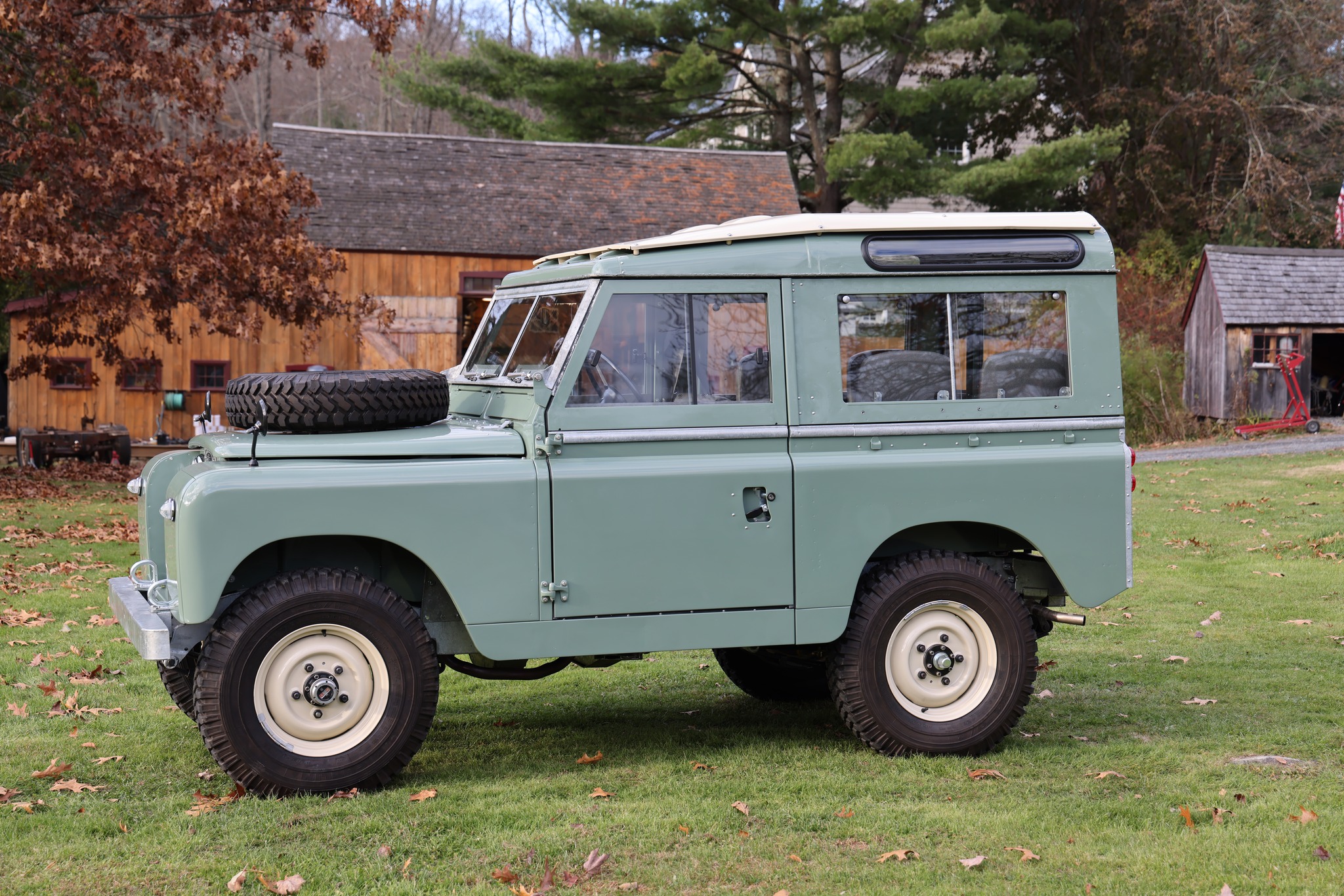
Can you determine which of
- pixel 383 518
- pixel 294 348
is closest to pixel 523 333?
pixel 383 518

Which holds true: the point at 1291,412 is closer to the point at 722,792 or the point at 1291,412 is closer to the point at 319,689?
the point at 722,792

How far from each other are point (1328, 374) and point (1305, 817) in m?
27.5

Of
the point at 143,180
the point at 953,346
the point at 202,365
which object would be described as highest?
the point at 143,180

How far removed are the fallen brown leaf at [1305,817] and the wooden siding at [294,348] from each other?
20.2 meters

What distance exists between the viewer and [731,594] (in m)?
5.96

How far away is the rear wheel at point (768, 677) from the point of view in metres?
7.47

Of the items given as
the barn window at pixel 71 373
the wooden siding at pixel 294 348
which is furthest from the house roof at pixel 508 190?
the barn window at pixel 71 373

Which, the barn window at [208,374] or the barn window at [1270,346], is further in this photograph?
the barn window at [1270,346]

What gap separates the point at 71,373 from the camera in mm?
25344

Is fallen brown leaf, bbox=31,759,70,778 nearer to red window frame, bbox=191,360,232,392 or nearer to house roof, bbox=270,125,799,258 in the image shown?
house roof, bbox=270,125,799,258

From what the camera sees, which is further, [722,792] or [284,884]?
[722,792]

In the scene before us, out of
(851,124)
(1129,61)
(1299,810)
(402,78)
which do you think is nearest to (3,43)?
(402,78)

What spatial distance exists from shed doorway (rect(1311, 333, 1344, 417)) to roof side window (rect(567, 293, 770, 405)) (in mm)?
25759

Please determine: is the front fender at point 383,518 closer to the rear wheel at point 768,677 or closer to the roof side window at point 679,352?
the roof side window at point 679,352
